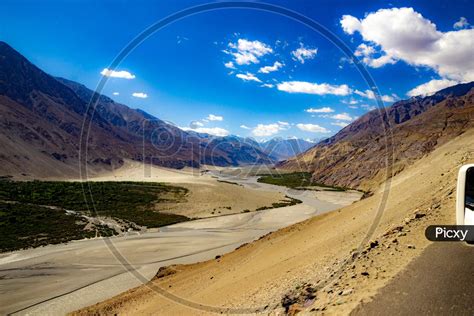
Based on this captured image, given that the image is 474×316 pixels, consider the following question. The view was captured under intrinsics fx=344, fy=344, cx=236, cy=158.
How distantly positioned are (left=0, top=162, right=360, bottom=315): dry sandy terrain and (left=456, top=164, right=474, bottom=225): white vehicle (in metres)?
24.1

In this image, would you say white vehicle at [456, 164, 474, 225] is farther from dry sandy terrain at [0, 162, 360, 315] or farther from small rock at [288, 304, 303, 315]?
dry sandy terrain at [0, 162, 360, 315]

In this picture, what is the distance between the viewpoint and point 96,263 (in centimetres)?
3278

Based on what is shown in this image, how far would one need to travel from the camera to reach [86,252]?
3619 cm

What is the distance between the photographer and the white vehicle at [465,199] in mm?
4439

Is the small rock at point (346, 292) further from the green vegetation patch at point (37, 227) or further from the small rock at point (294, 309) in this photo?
the green vegetation patch at point (37, 227)

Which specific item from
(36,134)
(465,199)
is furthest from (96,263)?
(36,134)

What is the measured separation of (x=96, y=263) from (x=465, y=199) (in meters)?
34.0

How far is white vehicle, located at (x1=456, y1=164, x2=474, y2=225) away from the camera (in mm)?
4439

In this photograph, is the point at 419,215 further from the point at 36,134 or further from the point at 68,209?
the point at 36,134

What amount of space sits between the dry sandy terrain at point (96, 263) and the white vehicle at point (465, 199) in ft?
79.2

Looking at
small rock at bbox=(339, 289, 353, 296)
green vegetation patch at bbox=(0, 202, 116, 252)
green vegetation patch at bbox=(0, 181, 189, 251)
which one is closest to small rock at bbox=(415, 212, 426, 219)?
small rock at bbox=(339, 289, 353, 296)

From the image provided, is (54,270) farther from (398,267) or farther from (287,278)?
(398,267)

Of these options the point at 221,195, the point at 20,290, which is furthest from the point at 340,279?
the point at 221,195

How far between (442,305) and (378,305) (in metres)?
1.14
